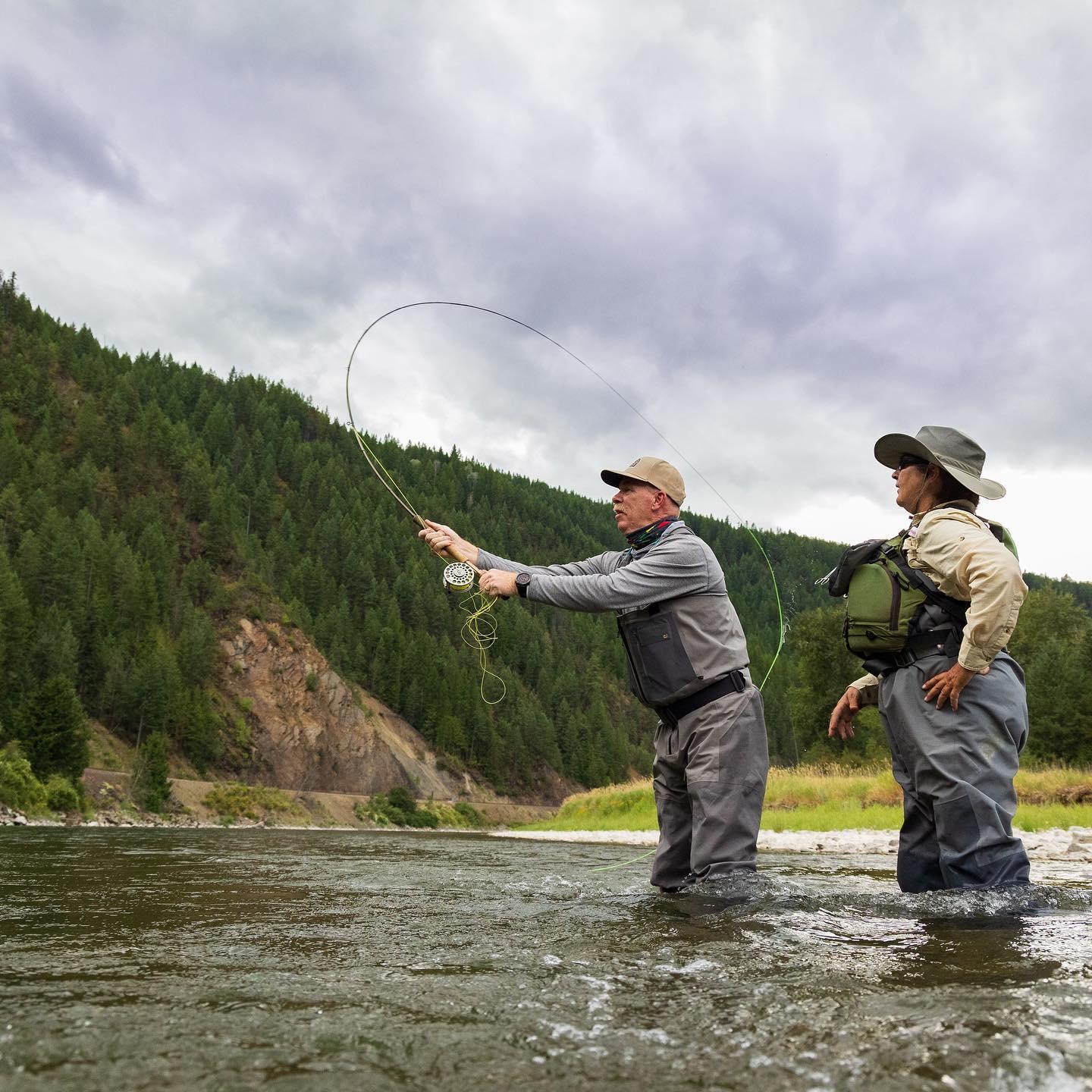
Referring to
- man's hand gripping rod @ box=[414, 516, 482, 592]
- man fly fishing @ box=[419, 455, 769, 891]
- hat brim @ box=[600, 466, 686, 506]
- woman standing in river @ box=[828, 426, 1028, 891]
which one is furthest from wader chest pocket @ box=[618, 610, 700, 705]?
man's hand gripping rod @ box=[414, 516, 482, 592]

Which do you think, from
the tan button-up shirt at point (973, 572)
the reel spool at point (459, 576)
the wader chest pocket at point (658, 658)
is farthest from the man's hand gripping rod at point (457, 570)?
the tan button-up shirt at point (973, 572)

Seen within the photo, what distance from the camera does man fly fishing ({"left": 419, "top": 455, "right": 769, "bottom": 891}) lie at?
181 inches

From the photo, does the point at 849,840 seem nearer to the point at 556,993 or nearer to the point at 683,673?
the point at 683,673

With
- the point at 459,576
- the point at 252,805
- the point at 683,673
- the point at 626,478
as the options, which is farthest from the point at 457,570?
the point at 252,805

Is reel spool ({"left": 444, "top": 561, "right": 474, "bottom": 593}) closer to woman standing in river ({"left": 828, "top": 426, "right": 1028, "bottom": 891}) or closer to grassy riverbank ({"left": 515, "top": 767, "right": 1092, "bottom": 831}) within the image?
woman standing in river ({"left": 828, "top": 426, "right": 1028, "bottom": 891})

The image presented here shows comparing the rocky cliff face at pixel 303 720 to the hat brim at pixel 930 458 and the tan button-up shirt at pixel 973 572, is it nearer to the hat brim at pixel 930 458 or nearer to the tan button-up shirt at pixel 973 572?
the hat brim at pixel 930 458

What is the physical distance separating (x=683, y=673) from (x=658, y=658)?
16 cm

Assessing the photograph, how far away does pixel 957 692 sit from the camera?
405cm

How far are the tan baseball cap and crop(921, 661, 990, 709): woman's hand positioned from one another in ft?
5.82

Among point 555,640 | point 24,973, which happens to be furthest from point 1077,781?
point 555,640

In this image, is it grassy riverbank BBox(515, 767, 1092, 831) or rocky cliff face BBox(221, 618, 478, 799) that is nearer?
grassy riverbank BBox(515, 767, 1092, 831)

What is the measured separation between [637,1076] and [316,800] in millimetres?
59687

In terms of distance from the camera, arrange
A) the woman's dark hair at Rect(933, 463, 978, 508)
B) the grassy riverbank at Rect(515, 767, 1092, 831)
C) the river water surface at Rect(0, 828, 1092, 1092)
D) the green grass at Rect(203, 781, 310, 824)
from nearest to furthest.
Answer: the river water surface at Rect(0, 828, 1092, 1092) → the woman's dark hair at Rect(933, 463, 978, 508) → the grassy riverbank at Rect(515, 767, 1092, 831) → the green grass at Rect(203, 781, 310, 824)

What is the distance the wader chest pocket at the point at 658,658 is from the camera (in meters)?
4.78
